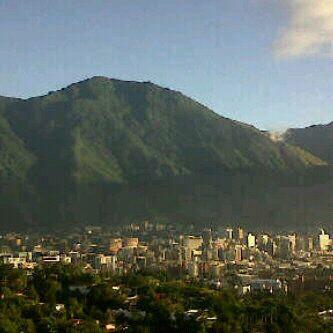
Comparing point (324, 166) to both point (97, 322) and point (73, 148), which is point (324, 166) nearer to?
point (73, 148)

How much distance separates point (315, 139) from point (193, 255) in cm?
7671

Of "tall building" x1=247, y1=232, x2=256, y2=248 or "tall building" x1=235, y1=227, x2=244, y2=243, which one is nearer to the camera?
"tall building" x1=247, y1=232, x2=256, y2=248

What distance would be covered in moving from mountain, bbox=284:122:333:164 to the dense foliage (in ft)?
276

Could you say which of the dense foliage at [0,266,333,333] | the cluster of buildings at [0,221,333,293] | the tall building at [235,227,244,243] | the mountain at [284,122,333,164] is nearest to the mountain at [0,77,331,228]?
the mountain at [284,122,333,164]

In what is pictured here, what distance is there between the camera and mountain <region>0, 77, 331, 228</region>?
235 feet

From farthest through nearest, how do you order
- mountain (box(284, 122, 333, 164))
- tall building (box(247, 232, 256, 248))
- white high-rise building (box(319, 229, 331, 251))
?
mountain (box(284, 122, 333, 164))
white high-rise building (box(319, 229, 331, 251))
tall building (box(247, 232, 256, 248))

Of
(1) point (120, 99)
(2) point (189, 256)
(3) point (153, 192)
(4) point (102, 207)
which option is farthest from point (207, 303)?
(1) point (120, 99)

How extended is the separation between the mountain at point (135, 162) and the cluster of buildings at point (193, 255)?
1179 centimetres

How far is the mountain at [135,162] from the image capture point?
71562 mm

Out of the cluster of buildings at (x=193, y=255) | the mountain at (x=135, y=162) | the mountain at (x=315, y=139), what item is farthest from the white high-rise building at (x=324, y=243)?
the mountain at (x=315, y=139)

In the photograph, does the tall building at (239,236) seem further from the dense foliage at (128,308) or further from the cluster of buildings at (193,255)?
the dense foliage at (128,308)

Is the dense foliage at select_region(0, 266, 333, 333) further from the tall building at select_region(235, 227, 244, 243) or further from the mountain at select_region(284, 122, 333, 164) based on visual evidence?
the mountain at select_region(284, 122, 333, 164)

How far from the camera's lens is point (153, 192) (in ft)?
251

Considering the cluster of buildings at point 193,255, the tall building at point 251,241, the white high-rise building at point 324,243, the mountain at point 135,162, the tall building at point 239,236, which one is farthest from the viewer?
the mountain at point 135,162
